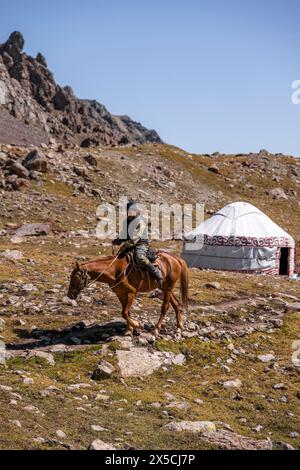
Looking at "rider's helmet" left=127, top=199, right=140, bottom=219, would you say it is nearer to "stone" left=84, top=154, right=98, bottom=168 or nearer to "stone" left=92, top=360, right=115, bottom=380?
"stone" left=92, top=360, right=115, bottom=380

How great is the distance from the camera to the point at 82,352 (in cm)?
1141

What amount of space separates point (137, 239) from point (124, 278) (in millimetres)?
904

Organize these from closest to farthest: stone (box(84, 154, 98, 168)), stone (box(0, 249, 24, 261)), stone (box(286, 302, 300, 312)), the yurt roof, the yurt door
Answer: stone (box(286, 302, 300, 312)) → stone (box(0, 249, 24, 261)) → the yurt roof → the yurt door → stone (box(84, 154, 98, 168))

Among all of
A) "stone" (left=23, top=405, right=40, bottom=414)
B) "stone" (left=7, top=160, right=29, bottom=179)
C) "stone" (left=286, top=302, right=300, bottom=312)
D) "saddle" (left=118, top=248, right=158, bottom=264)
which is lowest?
"stone" (left=286, top=302, right=300, bottom=312)

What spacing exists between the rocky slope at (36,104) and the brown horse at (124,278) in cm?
10541

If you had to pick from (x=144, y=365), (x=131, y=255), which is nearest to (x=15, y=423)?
(x=144, y=365)

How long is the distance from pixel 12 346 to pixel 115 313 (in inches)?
126

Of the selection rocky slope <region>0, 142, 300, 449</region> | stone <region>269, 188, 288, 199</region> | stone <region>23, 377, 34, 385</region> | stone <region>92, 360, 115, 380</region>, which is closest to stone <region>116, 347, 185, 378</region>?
rocky slope <region>0, 142, 300, 449</region>

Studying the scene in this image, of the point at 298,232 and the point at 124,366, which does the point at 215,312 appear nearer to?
the point at 124,366

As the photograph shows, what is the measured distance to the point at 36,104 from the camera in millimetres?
139000

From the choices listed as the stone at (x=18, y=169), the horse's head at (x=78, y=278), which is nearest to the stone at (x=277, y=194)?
the stone at (x=18, y=169)

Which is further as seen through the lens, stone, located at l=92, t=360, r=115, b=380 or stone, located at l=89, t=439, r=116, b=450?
stone, located at l=92, t=360, r=115, b=380

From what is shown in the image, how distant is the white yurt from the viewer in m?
25.4

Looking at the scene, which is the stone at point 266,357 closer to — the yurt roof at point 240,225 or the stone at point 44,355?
the stone at point 44,355
